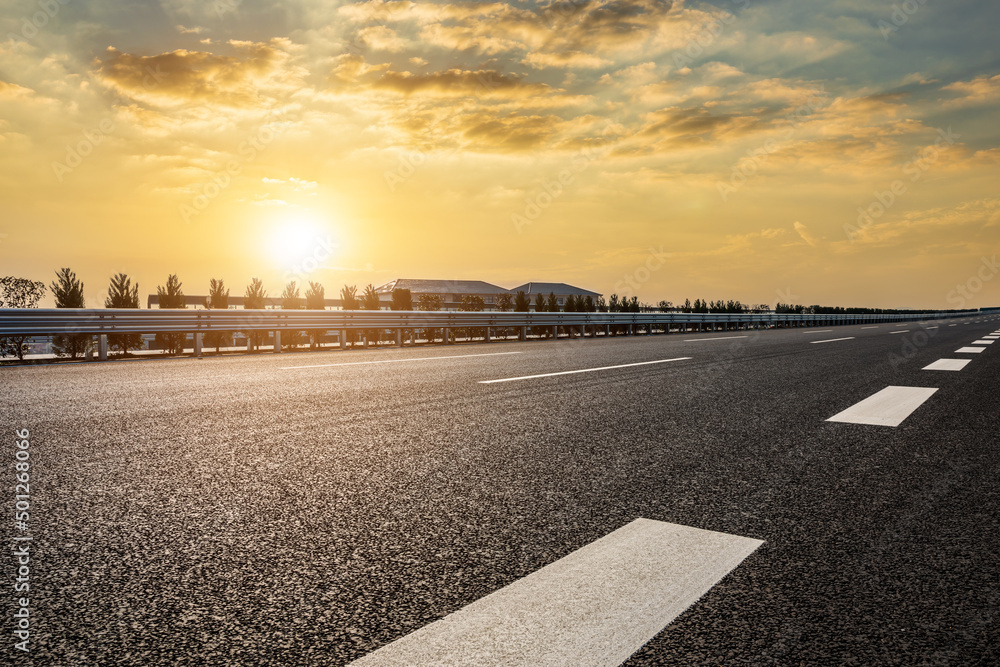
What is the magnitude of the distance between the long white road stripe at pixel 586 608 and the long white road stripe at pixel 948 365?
9.67m

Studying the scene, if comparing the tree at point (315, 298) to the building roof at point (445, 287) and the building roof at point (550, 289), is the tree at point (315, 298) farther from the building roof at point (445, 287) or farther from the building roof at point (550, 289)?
the building roof at point (550, 289)

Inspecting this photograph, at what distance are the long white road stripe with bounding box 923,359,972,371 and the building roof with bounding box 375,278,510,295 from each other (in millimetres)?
100361

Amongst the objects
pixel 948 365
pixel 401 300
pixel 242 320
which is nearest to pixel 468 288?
pixel 401 300

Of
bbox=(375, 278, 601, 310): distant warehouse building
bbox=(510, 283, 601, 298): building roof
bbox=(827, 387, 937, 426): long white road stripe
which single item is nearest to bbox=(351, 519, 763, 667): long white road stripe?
bbox=(827, 387, 937, 426): long white road stripe

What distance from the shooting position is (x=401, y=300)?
2602 cm

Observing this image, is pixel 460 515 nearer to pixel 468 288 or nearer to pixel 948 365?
pixel 948 365

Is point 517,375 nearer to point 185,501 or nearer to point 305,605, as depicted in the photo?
point 185,501

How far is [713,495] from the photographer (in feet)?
11.0

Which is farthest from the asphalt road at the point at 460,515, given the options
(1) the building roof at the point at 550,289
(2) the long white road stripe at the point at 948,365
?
(1) the building roof at the point at 550,289

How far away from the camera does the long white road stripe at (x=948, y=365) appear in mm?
10240

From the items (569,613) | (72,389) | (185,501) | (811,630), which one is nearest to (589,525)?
(569,613)

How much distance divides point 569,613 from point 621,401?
4681mm

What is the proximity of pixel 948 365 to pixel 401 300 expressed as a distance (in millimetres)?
19338

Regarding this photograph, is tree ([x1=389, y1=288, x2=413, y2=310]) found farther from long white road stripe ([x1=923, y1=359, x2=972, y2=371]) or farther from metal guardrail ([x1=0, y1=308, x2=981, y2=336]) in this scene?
long white road stripe ([x1=923, y1=359, x2=972, y2=371])
